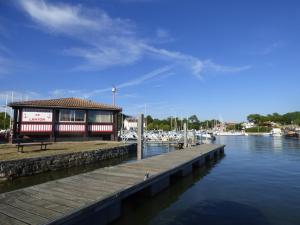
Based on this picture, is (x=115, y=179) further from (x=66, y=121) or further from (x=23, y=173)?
(x=66, y=121)

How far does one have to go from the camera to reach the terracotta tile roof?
27169 mm

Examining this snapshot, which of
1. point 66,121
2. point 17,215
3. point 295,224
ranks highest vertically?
point 66,121

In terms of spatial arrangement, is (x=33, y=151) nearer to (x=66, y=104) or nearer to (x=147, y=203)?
(x=66, y=104)

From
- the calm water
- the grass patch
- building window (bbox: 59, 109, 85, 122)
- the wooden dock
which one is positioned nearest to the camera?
the wooden dock

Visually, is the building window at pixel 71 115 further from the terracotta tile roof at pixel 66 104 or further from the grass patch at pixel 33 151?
the grass patch at pixel 33 151

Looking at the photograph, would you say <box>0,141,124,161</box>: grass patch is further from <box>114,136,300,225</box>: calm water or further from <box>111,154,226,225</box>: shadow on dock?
<box>114,136,300,225</box>: calm water

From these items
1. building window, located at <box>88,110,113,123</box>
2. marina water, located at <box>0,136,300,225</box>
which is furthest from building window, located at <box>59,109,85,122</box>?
marina water, located at <box>0,136,300,225</box>

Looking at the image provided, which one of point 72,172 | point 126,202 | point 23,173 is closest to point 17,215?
point 126,202

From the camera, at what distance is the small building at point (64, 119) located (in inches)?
1070

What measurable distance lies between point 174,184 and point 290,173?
8.99m

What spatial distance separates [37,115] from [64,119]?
8.44 feet

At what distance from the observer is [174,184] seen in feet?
50.6

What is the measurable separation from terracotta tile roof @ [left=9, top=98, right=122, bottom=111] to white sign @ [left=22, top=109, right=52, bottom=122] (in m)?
0.59

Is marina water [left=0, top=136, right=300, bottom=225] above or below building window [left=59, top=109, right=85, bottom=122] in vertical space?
below
